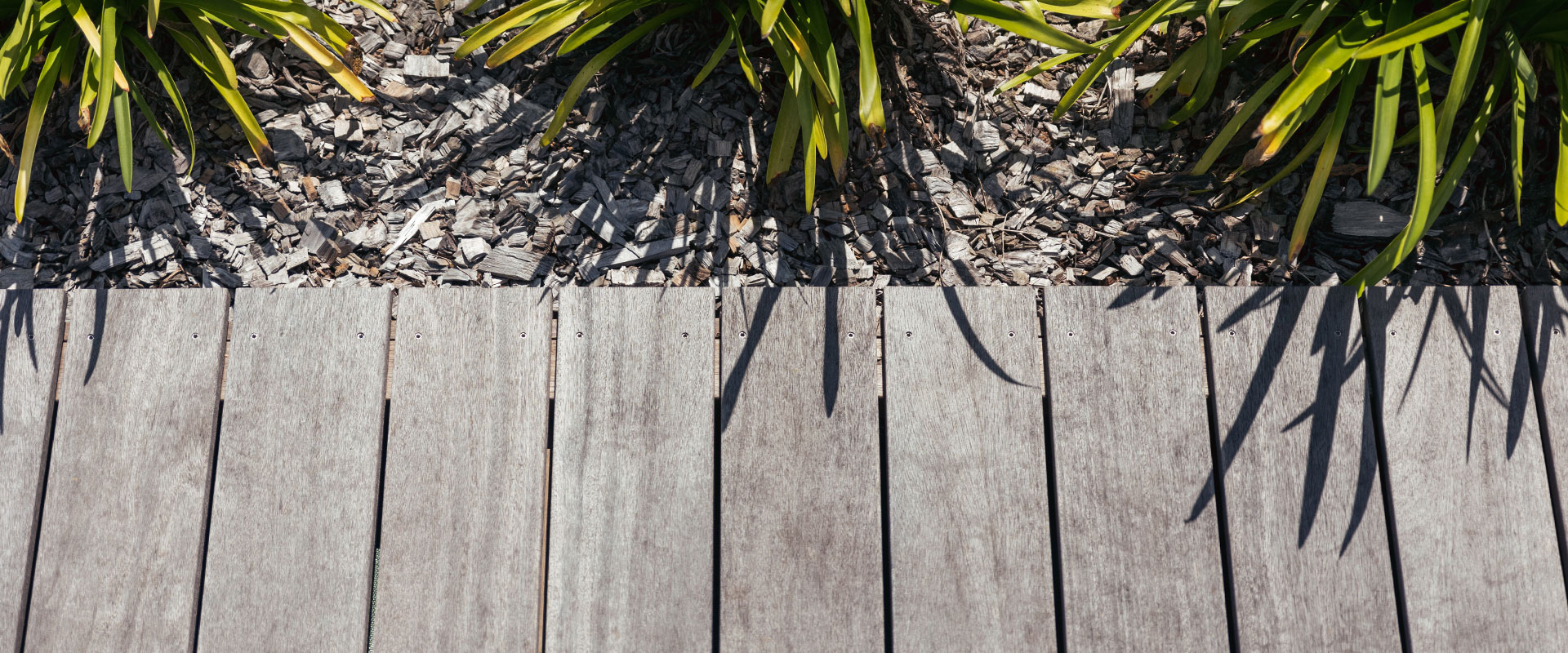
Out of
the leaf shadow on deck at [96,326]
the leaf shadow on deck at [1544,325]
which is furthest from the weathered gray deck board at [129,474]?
the leaf shadow on deck at [1544,325]

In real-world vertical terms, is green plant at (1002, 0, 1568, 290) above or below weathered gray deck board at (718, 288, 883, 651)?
above

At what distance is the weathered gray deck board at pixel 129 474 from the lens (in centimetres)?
120

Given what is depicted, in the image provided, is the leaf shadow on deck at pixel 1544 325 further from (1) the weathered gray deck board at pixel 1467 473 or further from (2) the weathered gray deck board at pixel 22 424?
(2) the weathered gray deck board at pixel 22 424

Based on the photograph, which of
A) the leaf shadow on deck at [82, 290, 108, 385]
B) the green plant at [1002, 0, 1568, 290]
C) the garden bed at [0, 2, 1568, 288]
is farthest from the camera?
the garden bed at [0, 2, 1568, 288]

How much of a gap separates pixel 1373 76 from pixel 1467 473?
2.17 feet

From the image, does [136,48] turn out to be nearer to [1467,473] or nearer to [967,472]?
[967,472]

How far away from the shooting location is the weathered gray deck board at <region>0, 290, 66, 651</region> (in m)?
1.21

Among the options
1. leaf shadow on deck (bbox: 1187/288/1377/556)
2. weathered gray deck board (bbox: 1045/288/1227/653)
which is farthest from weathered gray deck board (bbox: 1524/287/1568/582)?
weathered gray deck board (bbox: 1045/288/1227/653)

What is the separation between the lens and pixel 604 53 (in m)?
1.33

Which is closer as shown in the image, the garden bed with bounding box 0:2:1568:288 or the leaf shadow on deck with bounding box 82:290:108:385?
the leaf shadow on deck with bounding box 82:290:108:385

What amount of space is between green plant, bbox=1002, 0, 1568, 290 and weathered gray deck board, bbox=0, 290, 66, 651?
5.12 ft

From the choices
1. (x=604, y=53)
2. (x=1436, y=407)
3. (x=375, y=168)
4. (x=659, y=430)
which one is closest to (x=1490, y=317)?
(x=1436, y=407)

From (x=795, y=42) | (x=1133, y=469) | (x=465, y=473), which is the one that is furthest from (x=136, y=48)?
(x=1133, y=469)

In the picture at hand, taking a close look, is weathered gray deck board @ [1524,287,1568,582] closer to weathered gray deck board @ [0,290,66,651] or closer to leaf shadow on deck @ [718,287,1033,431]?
leaf shadow on deck @ [718,287,1033,431]
